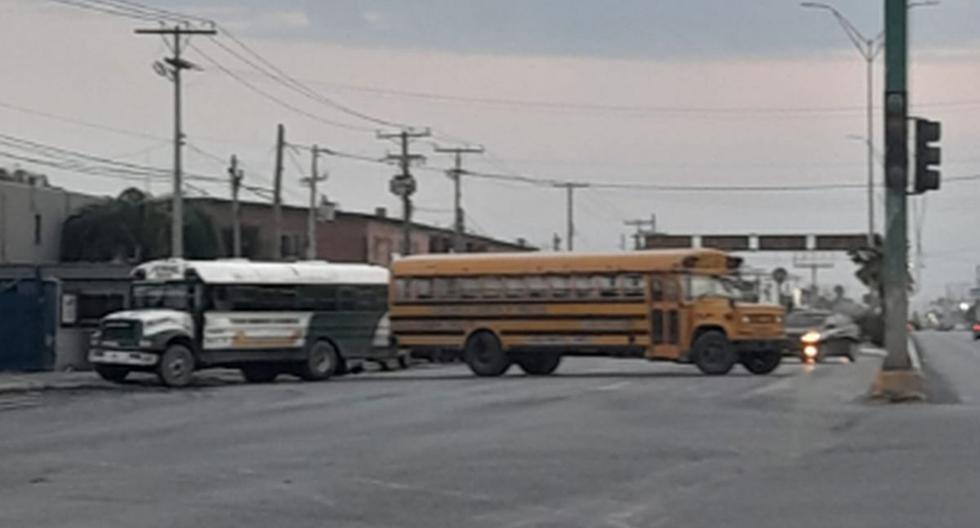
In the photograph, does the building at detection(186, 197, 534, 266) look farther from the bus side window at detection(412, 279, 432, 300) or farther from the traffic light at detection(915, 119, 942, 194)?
the traffic light at detection(915, 119, 942, 194)

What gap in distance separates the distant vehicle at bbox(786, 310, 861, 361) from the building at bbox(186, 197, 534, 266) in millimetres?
35487

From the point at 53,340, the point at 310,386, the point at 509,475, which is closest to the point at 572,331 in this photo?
the point at 310,386

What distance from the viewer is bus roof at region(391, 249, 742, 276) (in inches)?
A: 1539

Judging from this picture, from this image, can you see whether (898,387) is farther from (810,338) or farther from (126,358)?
(810,338)

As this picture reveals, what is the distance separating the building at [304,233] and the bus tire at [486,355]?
4303cm

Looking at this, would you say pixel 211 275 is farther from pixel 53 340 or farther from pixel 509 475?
pixel 509 475

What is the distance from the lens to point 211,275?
127 ft

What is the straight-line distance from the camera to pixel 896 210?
2661 centimetres

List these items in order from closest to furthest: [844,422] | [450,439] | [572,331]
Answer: [450,439] → [844,422] → [572,331]

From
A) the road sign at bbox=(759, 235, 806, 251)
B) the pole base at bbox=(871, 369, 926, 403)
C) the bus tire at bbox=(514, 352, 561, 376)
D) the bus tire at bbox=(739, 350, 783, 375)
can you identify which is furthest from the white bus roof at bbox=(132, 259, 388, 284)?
the road sign at bbox=(759, 235, 806, 251)

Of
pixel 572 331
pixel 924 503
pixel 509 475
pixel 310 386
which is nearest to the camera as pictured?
pixel 924 503

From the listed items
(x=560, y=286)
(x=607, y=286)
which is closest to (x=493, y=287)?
(x=560, y=286)

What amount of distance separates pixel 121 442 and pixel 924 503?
10.6m

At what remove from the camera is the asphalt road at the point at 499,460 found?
45.6ft
